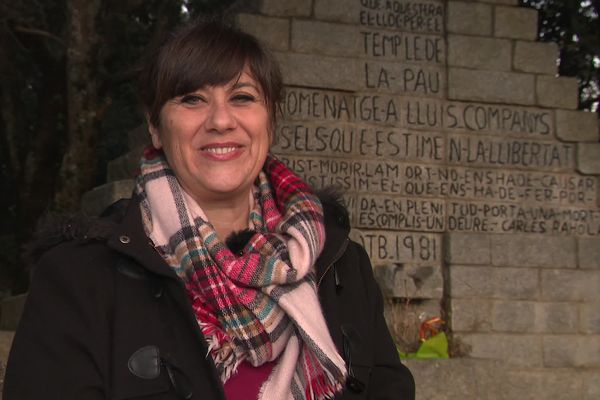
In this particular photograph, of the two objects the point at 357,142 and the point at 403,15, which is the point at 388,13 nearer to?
the point at 403,15

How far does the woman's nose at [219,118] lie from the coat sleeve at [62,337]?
488 millimetres

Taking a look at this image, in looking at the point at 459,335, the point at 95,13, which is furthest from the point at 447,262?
the point at 95,13

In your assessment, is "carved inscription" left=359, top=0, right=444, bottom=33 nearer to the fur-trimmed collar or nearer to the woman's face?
the woman's face

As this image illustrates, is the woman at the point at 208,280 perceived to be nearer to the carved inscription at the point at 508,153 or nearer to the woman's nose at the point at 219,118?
the woman's nose at the point at 219,118

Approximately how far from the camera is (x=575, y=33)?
1293cm

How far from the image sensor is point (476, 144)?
804 centimetres

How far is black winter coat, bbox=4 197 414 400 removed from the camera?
2.24 m

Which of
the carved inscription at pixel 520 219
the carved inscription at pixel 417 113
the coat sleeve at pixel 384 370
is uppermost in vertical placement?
the carved inscription at pixel 417 113

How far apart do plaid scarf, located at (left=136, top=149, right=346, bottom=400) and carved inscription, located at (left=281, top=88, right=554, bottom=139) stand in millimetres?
4711

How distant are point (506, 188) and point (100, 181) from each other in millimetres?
7993

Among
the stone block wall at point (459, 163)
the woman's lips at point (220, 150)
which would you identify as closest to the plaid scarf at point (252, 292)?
the woman's lips at point (220, 150)

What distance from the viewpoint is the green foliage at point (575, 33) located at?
12828 mm

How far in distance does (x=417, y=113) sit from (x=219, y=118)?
5.46 metres

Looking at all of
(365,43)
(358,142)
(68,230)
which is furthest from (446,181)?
(68,230)
